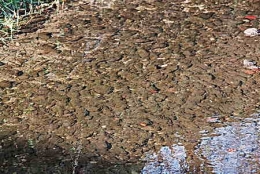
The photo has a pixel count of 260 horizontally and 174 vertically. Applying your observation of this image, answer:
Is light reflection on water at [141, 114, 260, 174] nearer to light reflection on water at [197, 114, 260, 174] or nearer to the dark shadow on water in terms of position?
light reflection on water at [197, 114, 260, 174]

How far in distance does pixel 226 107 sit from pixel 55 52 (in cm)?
109

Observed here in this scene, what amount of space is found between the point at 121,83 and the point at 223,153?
0.76 m

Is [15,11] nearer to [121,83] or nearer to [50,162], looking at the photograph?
[121,83]

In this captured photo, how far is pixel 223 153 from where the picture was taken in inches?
88.8

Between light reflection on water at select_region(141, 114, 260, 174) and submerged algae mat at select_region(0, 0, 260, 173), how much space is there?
34 mm

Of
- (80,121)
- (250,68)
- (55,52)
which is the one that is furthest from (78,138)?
(250,68)

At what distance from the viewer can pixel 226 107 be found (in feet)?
8.37

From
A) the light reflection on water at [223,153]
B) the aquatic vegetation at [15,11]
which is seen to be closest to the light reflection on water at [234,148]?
the light reflection on water at [223,153]

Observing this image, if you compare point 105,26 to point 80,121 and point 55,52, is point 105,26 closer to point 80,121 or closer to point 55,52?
point 55,52

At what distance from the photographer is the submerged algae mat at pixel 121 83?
231cm

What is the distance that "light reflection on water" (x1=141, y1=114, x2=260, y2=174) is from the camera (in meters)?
2.16

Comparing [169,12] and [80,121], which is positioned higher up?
[169,12]

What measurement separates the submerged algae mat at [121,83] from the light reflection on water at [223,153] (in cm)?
3

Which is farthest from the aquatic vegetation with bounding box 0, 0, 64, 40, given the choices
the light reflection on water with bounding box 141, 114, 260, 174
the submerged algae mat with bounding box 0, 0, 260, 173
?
the light reflection on water with bounding box 141, 114, 260, 174
